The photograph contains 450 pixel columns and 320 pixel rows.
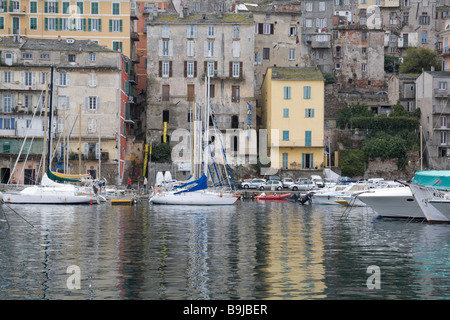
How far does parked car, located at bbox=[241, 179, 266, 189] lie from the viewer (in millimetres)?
89488

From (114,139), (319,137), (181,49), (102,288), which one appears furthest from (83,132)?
(102,288)

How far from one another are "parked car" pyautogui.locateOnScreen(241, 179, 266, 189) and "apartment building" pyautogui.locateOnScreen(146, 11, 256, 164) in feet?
31.5

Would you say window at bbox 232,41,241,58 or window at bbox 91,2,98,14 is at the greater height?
window at bbox 91,2,98,14

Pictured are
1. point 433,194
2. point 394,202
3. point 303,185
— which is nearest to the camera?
point 433,194

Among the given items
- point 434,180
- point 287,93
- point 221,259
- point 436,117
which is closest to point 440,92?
point 436,117

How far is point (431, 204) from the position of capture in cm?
4959

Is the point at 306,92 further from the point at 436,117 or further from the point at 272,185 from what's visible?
the point at 436,117

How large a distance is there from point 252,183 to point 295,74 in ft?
50.8

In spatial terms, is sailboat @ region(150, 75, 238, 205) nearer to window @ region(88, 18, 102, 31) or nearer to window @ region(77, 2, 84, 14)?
window @ region(88, 18, 102, 31)

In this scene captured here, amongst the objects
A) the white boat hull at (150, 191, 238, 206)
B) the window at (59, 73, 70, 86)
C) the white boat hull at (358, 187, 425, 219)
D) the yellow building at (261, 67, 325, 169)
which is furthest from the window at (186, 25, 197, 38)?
the white boat hull at (358, 187, 425, 219)

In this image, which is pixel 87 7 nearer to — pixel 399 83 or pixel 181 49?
pixel 181 49

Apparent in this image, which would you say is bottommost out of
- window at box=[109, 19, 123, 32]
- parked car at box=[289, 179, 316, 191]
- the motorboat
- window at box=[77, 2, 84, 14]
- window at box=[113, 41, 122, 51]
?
the motorboat

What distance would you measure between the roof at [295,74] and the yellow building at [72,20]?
19549 mm

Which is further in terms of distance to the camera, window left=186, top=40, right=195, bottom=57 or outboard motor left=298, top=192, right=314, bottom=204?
window left=186, top=40, right=195, bottom=57
